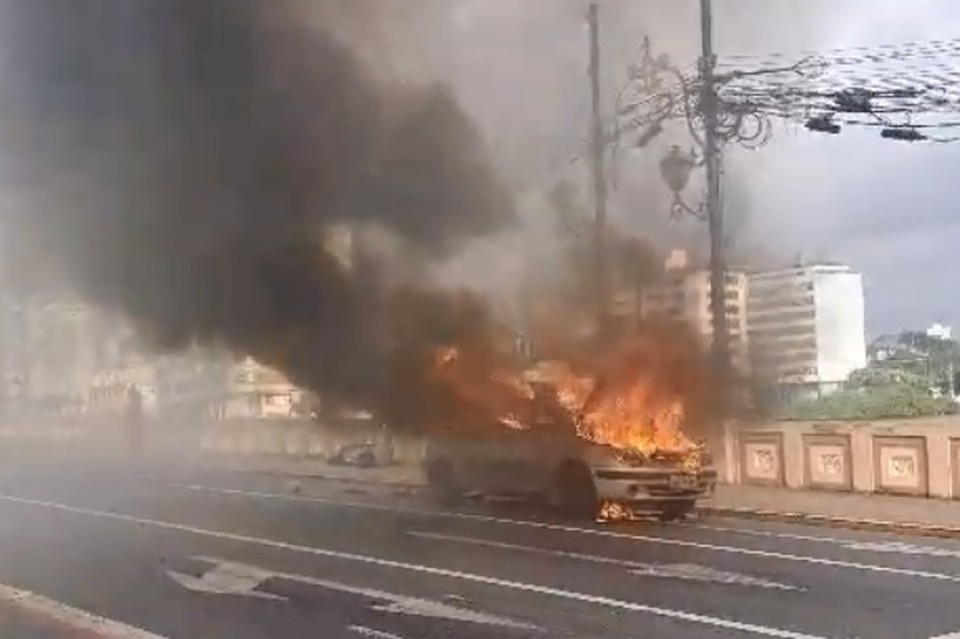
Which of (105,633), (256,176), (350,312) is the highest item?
(256,176)

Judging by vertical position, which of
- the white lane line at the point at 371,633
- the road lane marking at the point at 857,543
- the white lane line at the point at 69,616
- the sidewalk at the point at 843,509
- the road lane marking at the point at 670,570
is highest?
the sidewalk at the point at 843,509

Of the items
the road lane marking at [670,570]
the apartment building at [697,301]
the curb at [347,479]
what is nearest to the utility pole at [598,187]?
the apartment building at [697,301]

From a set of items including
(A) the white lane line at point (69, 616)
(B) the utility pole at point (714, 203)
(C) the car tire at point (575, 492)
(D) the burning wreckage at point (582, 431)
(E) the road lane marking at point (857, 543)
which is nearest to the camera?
(A) the white lane line at point (69, 616)

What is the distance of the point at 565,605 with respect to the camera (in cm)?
948

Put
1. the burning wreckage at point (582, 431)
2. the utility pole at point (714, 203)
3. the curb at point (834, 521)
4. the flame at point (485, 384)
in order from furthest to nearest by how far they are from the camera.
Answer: the utility pole at point (714, 203), the flame at point (485, 384), the burning wreckage at point (582, 431), the curb at point (834, 521)

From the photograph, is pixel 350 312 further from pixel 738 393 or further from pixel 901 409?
pixel 901 409

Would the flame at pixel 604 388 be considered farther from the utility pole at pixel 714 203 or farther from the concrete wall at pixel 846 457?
the concrete wall at pixel 846 457

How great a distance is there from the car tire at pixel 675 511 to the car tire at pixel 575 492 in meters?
0.87

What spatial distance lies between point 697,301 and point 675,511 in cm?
564

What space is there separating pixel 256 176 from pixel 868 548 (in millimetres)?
9240

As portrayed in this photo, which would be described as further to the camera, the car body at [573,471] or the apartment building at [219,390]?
the apartment building at [219,390]

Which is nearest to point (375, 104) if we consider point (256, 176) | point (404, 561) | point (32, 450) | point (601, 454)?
point (256, 176)

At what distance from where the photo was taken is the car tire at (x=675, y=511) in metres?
15.8

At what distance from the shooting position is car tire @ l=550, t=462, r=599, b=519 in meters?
15.9
